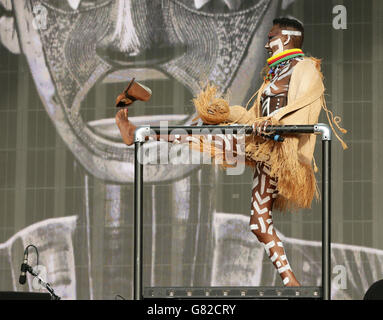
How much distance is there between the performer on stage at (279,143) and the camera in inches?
151

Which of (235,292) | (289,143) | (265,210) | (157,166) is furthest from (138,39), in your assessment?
(235,292)

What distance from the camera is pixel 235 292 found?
125 inches

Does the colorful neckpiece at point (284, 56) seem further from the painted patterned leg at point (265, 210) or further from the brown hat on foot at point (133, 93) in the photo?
the brown hat on foot at point (133, 93)

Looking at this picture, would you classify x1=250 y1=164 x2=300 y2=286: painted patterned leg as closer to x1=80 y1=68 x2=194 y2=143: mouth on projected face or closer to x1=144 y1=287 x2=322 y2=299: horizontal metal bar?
x1=144 y1=287 x2=322 y2=299: horizontal metal bar

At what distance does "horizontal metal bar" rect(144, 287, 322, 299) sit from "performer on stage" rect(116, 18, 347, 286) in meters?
0.56

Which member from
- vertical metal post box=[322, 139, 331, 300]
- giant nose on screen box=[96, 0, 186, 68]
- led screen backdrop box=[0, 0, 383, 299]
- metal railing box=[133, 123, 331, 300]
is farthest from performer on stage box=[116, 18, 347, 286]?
giant nose on screen box=[96, 0, 186, 68]

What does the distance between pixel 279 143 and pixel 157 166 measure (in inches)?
133

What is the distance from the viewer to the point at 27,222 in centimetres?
727

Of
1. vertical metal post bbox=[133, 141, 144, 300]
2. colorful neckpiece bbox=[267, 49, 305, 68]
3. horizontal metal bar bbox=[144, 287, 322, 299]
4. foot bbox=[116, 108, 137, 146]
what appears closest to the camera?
horizontal metal bar bbox=[144, 287, 322, 299]

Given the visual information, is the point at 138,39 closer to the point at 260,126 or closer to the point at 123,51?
the point at 123,51

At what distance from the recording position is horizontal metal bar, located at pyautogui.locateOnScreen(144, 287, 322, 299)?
3.16 m

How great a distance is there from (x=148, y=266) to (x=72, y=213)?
729 millimetres
